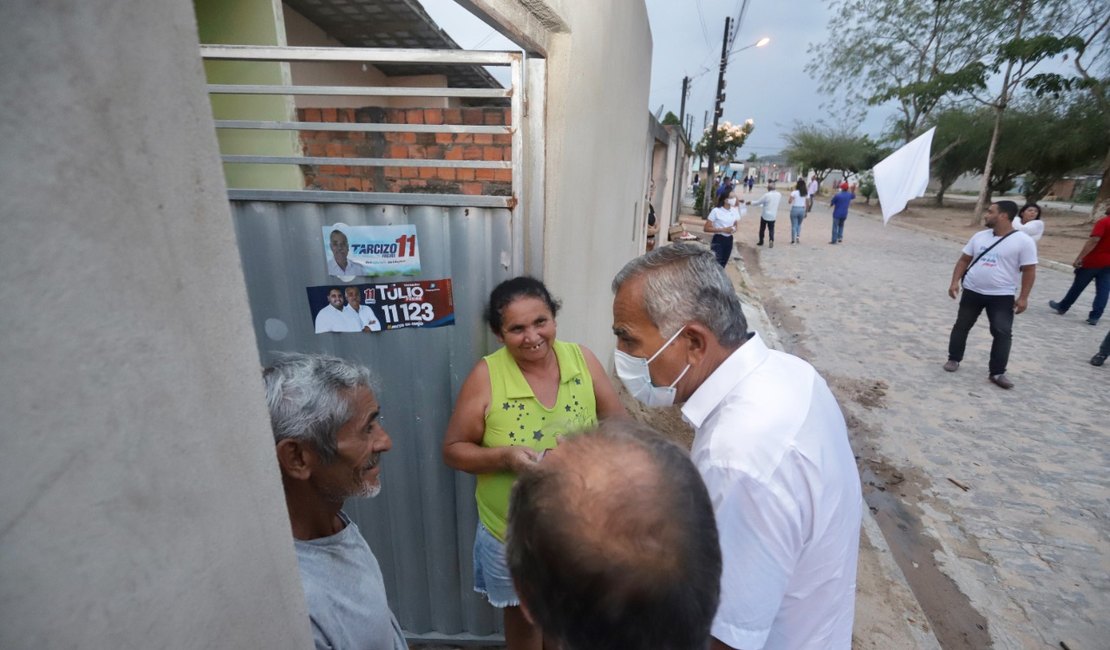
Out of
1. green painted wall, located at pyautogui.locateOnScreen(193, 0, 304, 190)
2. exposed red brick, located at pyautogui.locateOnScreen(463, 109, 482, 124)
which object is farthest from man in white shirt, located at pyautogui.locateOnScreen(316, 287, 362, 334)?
green painted wall, located at pyautogui.locateOnScreen(193, 0, 304, 190)

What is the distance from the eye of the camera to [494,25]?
1.80 m

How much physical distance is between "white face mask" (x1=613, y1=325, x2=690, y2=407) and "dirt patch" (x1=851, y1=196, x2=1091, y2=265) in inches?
692

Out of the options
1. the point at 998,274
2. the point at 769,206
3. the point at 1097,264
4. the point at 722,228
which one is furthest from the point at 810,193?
the point at 998,274

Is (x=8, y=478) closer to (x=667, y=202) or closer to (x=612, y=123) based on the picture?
(x=612, y=123)

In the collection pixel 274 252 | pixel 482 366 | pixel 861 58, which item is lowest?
pixel 482 366

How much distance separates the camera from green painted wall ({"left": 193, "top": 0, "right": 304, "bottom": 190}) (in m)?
3.82

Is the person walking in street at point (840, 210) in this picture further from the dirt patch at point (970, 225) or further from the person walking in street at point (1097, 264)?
the person walking in street at point (1097, 264)

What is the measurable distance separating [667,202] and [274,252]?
1373cm

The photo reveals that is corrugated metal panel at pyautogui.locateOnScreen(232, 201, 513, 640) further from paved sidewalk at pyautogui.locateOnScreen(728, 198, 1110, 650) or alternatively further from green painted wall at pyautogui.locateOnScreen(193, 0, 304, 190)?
paved sidewalk at pyautogui.locateOnScreen(728, 198, 1110, 650)

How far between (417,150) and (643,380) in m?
1.57

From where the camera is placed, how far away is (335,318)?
2246 mm

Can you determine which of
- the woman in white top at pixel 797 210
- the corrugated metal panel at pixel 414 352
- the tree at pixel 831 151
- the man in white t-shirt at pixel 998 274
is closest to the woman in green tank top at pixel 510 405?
the corrugated metal panel at pixel 414 352

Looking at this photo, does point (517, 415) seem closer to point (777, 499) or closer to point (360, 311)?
point (360, 311)

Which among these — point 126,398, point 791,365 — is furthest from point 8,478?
point 791,365
